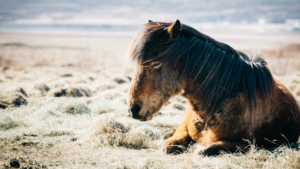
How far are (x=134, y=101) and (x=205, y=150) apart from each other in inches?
45.0

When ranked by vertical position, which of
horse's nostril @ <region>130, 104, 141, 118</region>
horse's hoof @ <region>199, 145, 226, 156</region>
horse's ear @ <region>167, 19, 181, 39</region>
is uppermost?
horse's ear @ <region>167, 19, 181, 39</region>

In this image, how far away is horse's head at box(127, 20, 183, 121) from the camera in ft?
8.00

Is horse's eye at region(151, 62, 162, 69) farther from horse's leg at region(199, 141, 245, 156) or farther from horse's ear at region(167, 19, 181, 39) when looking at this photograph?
horse's leg at region(199, 141, 245, 156)

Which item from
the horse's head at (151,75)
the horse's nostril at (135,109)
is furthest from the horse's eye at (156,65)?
the horse's nostril at (135,109)

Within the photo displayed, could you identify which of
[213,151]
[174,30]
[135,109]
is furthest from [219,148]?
[174,30]

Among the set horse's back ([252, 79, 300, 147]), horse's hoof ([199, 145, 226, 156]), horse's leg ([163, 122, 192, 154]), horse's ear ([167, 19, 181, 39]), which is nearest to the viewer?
horse's ear ([167, 19, 181, 39])

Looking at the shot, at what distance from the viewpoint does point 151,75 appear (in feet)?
8.05

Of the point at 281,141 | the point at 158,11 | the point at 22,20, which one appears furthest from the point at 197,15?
the point at 281,141

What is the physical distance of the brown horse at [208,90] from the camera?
247 centimetres

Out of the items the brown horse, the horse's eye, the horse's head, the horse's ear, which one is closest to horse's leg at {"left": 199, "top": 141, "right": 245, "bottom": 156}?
the brown horse

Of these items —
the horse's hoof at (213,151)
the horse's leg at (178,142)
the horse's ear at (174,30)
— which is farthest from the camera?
the horse's leg at (178,142)

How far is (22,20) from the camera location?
188500 millimetres

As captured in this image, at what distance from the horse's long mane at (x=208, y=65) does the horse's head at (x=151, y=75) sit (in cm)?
1

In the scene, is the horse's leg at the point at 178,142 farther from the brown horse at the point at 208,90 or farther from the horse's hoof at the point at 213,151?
the horse's hoof at the point at 213,151
